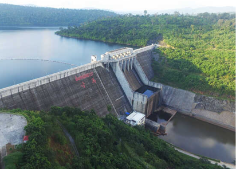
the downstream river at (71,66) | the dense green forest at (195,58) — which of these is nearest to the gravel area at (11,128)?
the downstream river at (71,66)

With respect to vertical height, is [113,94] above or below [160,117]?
above

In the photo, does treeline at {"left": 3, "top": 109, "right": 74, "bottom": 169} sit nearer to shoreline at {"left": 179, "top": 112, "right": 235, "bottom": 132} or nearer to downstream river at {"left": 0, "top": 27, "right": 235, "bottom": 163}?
downstream river at {"left": 0, "top": 27, "right": 235, "bottom": 163}

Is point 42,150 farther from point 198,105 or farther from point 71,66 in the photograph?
point 71,66

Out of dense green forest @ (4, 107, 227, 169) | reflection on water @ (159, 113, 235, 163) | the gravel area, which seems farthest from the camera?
reflection on water @ (159, 113, 235, 163)

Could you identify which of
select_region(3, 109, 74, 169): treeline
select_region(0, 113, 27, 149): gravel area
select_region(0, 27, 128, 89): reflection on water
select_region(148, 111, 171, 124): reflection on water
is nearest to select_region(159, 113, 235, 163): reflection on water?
select_region(148, 111, 171, 124): reflection on water

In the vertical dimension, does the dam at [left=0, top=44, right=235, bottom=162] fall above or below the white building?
above

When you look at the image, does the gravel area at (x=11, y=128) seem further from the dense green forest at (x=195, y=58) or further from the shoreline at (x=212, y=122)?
the dense green forest at (x=195, y=58)

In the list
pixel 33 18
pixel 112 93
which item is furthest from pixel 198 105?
pixel 33 18
